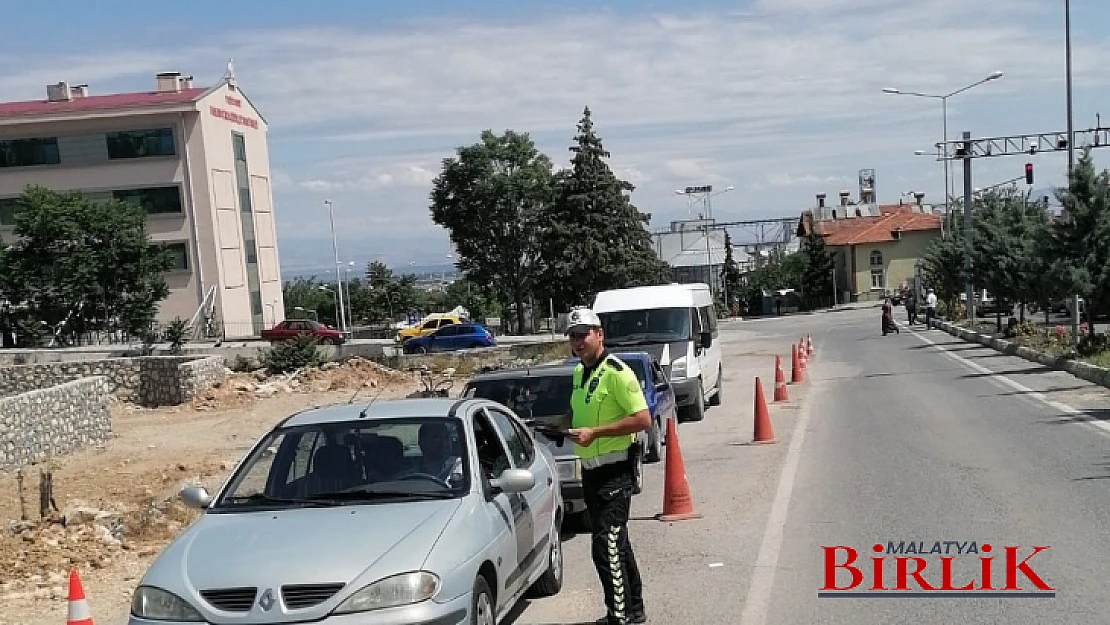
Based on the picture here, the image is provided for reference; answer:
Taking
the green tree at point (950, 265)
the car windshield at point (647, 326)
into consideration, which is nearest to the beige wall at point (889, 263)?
the green tree at point (950, 265)

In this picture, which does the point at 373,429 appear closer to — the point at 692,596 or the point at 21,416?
the point at 692,596

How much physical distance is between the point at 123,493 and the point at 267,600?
34.1 ft

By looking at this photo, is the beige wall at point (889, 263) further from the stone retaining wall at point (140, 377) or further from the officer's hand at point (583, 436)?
the officer's hand at point (583, 436)

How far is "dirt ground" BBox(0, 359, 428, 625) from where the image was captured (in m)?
9.43

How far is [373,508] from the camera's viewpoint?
6.29m

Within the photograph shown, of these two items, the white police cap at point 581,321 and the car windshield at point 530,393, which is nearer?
the white police cap at point 581,321

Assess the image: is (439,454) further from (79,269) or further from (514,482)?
(79,269)

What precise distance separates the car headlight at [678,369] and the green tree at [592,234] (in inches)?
1642

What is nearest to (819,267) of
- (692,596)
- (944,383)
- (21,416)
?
(944,383)

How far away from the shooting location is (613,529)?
22.1ft

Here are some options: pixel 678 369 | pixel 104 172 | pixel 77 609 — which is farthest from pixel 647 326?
pixel 104 172

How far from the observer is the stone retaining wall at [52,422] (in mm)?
18250

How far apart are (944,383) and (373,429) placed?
64.4 feet

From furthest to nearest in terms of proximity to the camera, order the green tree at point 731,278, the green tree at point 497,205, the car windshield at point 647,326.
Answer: the green tree at point 731,278, the green tree at point 497,205, the car windshield at point 647,326
